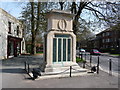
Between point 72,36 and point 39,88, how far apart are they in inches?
185

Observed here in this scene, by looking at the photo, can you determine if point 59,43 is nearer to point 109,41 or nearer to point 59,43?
point 59,43

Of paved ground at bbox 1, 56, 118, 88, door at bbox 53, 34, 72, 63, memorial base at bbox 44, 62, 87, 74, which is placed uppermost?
door at bbox 53, 34, 72, 63

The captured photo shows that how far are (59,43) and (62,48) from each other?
42 cm

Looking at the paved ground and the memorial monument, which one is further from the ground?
the memorial monument

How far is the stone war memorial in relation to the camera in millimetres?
8641

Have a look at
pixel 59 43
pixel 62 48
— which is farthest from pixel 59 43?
pixel 62 48

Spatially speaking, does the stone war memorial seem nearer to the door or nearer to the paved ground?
the door

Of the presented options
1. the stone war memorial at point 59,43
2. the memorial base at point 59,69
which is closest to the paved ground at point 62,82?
the memorial base at point 59,69

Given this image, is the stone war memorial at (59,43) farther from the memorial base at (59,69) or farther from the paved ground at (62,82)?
the paved ground at (62,82)

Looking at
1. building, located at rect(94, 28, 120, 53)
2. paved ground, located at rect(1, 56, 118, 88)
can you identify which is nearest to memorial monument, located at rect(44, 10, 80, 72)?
paved ground, located at rect(1, 56, 118, 88)

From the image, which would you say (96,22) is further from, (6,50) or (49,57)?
(6,50)

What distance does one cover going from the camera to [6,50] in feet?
66.7

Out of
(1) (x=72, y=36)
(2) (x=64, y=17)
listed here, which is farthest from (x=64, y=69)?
(2) (x=64, y=17)

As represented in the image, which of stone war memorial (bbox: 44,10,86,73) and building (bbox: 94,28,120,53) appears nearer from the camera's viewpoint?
stone war memorial (bbox: 44,10,86,73)
